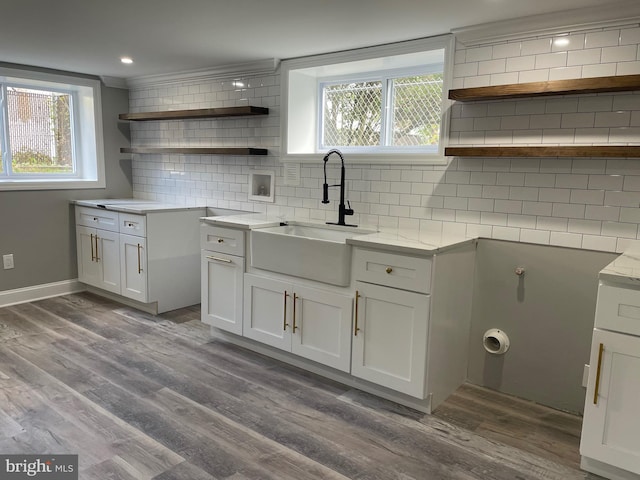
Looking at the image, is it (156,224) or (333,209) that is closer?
(333,209)

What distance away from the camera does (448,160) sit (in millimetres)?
2957

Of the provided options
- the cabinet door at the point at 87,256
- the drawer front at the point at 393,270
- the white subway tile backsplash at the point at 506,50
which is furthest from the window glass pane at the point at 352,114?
the cabinet door at the point at 87,256

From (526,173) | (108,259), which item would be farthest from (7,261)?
(526,173)

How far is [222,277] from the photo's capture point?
136 inches

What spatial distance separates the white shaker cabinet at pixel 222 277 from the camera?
11.0 feet

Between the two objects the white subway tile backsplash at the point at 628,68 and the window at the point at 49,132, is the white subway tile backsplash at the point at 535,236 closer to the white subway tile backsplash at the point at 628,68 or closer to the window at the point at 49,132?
the white subway tile backsplash at the point at 628,68

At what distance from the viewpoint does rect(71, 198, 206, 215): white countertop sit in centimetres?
402

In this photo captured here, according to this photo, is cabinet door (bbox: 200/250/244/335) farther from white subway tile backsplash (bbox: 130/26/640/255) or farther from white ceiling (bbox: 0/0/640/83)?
white ceiling (bbox: 0/0/640/83)

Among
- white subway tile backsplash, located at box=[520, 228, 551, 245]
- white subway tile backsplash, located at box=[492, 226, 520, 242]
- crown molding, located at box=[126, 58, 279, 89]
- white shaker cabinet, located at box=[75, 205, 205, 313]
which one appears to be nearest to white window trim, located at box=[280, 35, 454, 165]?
crown molding, located at box=[126, 58, 279, 89]

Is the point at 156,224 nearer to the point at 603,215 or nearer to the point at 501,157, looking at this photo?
the point at 501,157

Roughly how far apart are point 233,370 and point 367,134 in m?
1.93

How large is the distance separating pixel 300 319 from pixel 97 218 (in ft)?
8.01

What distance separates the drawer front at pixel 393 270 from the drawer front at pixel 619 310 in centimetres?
78

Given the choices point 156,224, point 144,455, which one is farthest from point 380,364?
point 156,224
